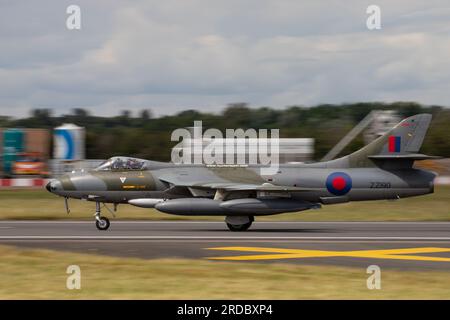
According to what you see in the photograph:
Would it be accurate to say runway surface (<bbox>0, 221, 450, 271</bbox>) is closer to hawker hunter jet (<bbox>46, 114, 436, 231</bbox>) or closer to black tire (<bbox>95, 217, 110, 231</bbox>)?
black tire (<bbox>95, 217, 110, 231</bbox>)

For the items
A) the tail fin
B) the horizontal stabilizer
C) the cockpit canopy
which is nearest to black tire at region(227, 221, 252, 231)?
the cockpit canopy

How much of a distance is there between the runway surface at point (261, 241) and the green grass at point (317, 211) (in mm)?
2388

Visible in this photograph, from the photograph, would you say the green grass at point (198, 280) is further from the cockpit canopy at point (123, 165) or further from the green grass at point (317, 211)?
the green grass at point (317, 211)

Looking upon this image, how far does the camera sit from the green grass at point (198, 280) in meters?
12.3

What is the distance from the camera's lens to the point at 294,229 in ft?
85.5

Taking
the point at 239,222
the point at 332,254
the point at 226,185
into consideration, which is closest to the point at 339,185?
the point at 239,222

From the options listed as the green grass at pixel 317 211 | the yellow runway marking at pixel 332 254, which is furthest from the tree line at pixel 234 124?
the yellow runway marking at pixel 332 254

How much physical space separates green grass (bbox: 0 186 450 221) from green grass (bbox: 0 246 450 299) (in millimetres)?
14251

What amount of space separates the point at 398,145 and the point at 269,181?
4.41 m

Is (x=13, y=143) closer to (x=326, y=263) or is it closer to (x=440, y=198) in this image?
(x=440, y=198)

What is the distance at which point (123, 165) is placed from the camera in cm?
2617

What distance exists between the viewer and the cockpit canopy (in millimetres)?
26109

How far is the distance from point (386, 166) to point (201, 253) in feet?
31.9
